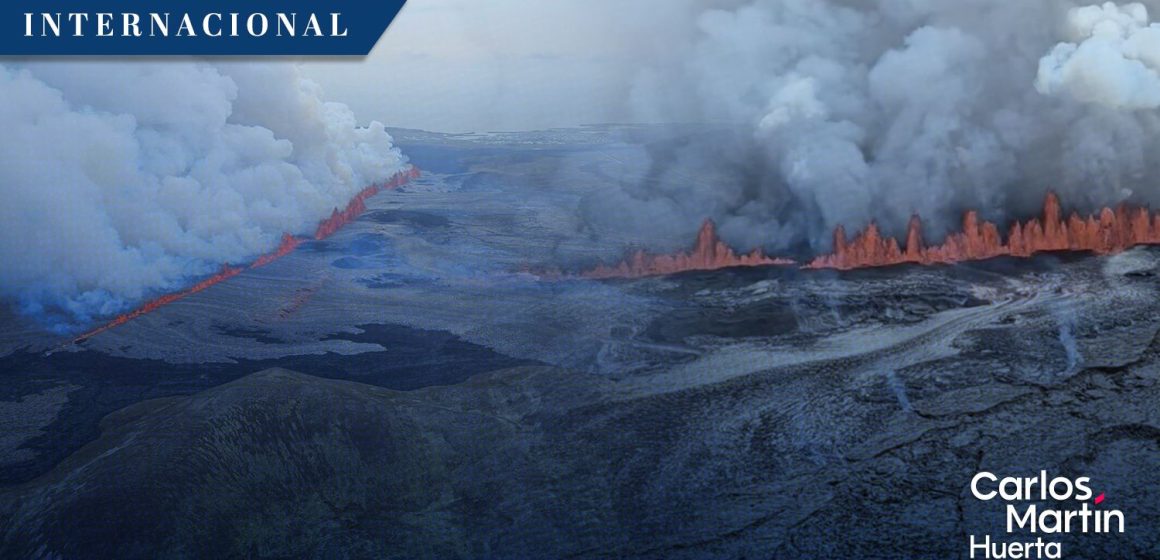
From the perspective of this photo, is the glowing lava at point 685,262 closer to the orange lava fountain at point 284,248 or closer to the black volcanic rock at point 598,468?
the black volcanic rock at point 598,468

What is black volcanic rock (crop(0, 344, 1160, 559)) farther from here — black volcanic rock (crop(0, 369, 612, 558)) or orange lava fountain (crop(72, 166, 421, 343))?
orange lava fountain (crop(72, 166, 421, 343))

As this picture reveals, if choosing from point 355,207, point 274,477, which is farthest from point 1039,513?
point 355,207

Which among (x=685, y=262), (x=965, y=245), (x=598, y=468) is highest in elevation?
(x=965, y=245)

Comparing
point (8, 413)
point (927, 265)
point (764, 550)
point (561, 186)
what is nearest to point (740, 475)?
point (764, 550)

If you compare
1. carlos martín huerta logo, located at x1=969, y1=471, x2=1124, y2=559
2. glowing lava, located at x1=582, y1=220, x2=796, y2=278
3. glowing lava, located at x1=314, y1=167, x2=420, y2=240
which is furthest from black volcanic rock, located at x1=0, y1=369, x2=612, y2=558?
glowing lava, located at x1=314, y1=167, x2=420, y2=240

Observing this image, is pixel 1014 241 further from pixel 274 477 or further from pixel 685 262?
pixel 274 477

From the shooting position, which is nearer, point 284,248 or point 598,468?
point 598,468

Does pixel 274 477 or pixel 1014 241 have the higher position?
pixel 1014 241

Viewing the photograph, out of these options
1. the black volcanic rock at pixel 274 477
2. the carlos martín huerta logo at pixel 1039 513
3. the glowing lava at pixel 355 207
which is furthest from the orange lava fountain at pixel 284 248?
the carlos martín huerta logo at pixel 1039 513
